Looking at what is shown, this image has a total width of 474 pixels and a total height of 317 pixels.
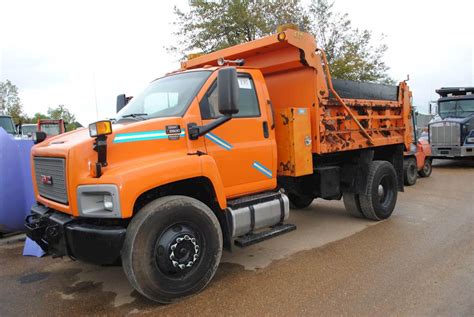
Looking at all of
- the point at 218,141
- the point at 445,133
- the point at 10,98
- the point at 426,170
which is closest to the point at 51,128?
the point at 218,141

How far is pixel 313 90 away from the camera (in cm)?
529

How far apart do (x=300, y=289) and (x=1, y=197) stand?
175 inches

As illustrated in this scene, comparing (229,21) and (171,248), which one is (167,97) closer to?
(171,248)

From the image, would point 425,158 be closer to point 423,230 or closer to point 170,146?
Result: point 423,230

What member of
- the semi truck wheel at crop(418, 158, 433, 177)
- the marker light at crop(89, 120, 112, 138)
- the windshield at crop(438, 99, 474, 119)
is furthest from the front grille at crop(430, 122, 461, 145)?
the marker light at crop(89, 120, 112, 138)

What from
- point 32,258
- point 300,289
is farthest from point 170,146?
point 32,258

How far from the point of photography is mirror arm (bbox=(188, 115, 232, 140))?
12.9 ft

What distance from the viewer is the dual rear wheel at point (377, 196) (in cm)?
640

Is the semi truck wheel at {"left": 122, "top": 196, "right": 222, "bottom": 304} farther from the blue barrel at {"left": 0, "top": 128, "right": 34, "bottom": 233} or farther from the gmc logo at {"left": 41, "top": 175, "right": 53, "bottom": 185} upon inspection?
the blue barrel at {"left": 0, "top": 128, "right": 34, "bottom": 233}

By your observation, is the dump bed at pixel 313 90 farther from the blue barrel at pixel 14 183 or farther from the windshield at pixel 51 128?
the windshield at pixel 51 128

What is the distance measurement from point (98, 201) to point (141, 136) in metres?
0.73

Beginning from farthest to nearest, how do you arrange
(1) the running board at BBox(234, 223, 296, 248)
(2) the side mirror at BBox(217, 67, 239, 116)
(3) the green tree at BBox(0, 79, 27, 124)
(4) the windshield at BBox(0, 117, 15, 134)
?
(3) the green tree at BBox(0, 79, 27, 124)
(4) the windshield at BBox(0, 117, 15, 134)
(1) the running board at BBox(234, 223, 296, 248)
(2) the side mirror at BBox(217, 67, 239, 116)

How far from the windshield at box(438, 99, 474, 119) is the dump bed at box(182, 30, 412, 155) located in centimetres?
1044

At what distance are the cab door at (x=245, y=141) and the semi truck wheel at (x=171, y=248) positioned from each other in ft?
2.14
